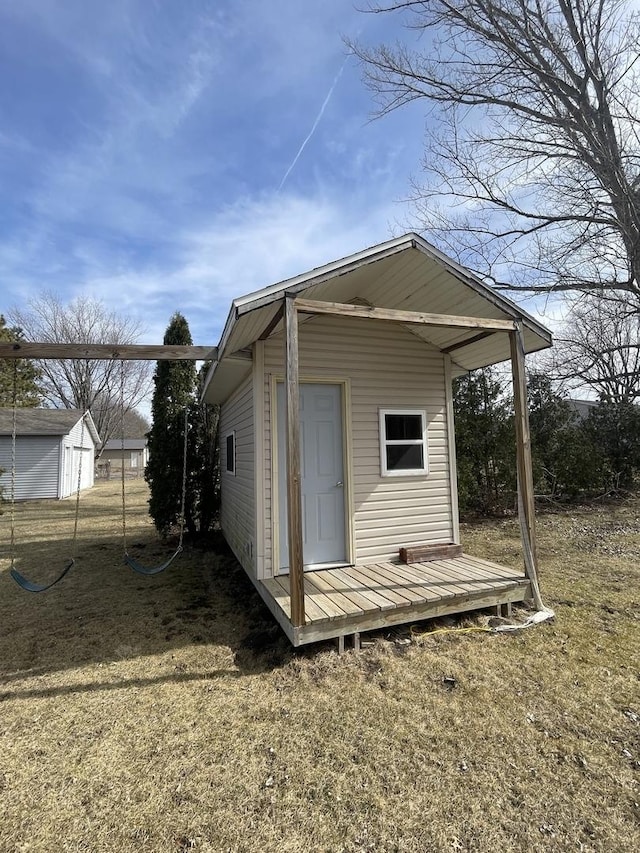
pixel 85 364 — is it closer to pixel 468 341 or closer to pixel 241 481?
pixel 241 481

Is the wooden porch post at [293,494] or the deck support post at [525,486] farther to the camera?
the deck support post at [525,486]

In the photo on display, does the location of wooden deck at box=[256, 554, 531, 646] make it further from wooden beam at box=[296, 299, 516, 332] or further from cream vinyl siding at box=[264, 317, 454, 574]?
wooden beam at box=[296, 299, 516, 332]

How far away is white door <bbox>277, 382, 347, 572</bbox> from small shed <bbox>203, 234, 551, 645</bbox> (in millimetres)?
16

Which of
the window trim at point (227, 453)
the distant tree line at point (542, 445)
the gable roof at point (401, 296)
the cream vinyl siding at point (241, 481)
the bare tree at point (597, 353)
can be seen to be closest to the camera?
the gable roof at point (401, 296)

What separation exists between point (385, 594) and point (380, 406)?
218cm

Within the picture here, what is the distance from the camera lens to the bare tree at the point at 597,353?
1276cm

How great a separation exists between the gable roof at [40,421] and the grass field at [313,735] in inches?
526

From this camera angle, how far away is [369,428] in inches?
198

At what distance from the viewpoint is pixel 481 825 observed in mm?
1856

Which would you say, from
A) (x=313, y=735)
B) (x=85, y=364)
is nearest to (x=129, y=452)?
(x=85, y=364)

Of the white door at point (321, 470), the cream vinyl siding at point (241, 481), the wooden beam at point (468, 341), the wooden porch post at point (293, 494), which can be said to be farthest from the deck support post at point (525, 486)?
the cream vinyl siding at point (241, 481)

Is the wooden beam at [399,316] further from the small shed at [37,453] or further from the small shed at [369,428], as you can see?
the small shed at [37,453]

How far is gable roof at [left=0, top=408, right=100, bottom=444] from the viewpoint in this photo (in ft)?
51.3


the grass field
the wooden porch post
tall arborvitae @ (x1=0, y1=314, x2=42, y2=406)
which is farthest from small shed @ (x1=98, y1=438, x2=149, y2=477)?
the wooden porch post
